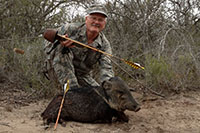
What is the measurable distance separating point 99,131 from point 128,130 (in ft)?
1.12

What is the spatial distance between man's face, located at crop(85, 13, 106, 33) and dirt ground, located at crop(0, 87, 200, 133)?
4.30 feet

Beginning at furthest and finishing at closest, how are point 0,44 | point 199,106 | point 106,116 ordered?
point 0,44 < point 199,106 < point 106,116

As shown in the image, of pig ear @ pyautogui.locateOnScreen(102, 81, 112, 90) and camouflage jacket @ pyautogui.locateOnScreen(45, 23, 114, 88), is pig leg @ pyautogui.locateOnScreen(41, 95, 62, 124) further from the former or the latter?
pig ear @ pyautogui.locateOnScreen(102, 81, 112, 90)

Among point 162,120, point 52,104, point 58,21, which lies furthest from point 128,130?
point 58,21

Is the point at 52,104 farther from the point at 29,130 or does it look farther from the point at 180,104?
the point at 180,104

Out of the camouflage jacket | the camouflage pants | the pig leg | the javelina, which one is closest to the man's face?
the camouflage jacket

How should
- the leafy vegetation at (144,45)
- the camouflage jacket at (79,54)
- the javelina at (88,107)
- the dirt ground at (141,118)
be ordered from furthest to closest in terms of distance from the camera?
the leafy vegetation at (144,45)
the camouflage jacket at (79,54)
the javelina at (88,107)
the dirt ground at (141,118)

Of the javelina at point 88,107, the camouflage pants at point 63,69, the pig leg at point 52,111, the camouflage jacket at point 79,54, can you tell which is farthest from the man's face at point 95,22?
the pig leg at point 52,111

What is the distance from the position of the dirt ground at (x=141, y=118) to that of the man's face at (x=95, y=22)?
131 cm

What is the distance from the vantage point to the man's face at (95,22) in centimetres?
334

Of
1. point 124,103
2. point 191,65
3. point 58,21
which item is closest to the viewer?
point 124,103

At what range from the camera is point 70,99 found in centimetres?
312

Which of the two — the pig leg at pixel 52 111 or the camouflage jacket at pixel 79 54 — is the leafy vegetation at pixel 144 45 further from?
the pig leg at pixel 52 111

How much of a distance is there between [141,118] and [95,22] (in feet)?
4.81
